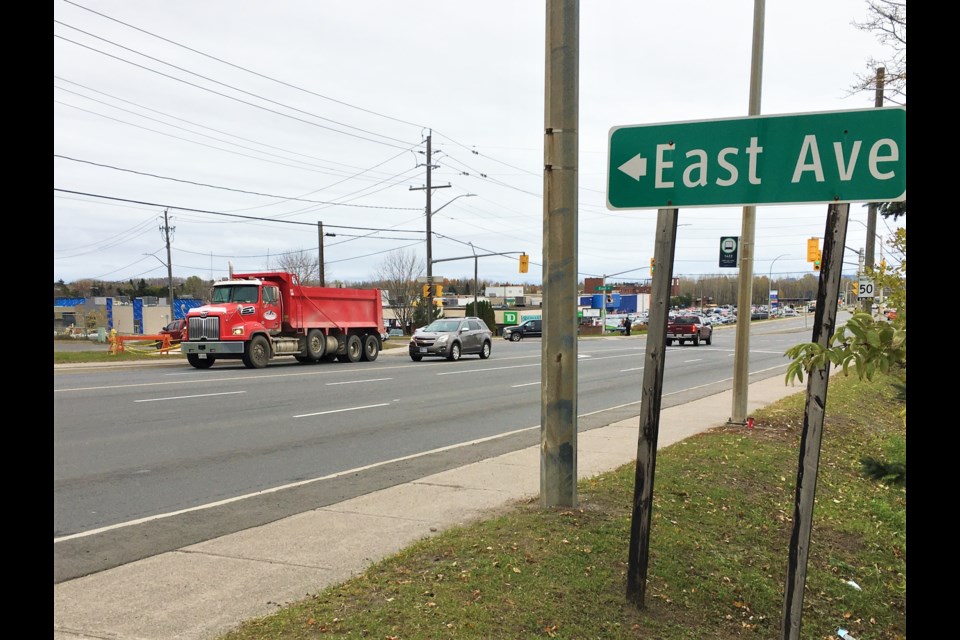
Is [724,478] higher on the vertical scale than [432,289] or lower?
lower

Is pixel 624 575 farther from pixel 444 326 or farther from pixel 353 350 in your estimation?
pixel 444 326

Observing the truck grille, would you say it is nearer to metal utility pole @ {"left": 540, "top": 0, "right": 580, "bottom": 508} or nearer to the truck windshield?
the truck windshield

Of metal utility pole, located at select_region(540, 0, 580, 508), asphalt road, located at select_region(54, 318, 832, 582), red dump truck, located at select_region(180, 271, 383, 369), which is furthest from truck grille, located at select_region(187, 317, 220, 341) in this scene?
metal utility pole, located at select_region(540, 0, 580, 508)

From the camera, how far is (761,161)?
4109 mm

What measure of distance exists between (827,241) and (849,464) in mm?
6597

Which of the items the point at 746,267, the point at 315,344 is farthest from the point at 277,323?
the point at 746,267

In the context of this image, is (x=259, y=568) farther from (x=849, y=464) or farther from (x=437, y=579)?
(x=849, y=464)

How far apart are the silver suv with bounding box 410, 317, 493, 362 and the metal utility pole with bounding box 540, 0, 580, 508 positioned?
2281 centimetres

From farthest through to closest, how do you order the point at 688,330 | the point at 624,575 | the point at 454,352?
the point at 688,330, the point at 454,352, the point at 624,575

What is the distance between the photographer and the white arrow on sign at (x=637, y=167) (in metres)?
4.38

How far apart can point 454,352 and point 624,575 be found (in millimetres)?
24504

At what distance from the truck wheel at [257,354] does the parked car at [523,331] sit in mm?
29588
